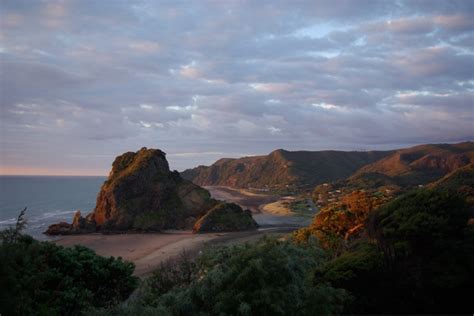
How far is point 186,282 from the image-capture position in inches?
454

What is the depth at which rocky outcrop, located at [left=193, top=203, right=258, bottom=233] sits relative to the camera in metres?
51.2

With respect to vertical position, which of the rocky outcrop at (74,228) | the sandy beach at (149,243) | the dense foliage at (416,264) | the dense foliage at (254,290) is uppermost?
the dense foliage at (254,290)

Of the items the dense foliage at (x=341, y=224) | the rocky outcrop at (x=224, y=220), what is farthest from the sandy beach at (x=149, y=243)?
the dense foliage at (x=341, y=224)

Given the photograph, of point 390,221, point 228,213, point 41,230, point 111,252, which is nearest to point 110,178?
point 41,230

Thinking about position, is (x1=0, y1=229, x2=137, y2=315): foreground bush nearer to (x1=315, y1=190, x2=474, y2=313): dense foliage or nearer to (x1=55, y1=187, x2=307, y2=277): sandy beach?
(x1=315, y1=190, x2=474, y2=313): dense foliage

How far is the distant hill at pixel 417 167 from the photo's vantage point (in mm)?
107144

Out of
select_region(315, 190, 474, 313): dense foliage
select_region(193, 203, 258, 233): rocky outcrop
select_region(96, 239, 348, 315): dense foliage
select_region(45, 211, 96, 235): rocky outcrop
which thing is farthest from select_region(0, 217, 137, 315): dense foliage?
select_region(45, 211, 96, 235): rocky outcrop

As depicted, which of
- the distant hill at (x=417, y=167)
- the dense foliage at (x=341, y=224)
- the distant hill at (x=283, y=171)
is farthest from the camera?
the distant hill at (x=283, y=171)

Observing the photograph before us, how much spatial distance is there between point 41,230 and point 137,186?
530 inches

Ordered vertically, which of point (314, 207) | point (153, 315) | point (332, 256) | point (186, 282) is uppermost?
point (153, 315)

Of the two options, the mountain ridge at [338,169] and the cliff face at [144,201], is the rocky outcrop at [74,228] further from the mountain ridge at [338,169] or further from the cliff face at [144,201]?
the mountain ridge at [338,169]

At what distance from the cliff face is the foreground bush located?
118ft

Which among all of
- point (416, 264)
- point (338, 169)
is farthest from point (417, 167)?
point (416, 264)

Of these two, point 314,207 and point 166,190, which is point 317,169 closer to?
Answer: point 314,207
